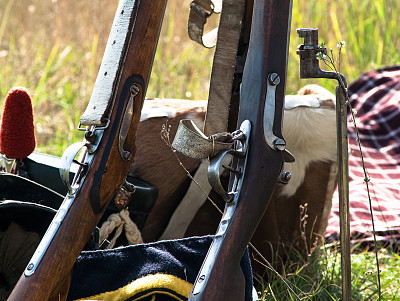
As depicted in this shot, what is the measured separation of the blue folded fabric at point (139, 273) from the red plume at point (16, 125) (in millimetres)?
365

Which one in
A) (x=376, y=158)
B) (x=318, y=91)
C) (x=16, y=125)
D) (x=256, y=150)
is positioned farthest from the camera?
(x=376, y=158)

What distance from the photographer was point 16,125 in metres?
1.53

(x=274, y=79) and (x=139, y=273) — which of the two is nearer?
(x=274, y=79)

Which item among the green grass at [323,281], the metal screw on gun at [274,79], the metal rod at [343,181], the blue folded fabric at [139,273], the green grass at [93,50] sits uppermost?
the green grass at [93,50]

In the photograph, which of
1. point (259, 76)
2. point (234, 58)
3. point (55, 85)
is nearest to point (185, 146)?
point (259, 76)

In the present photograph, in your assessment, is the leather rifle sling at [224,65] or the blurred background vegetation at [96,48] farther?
the blurred background vegetation at [96,48]

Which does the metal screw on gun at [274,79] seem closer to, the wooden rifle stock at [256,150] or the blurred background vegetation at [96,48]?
the wooden rifle stock at [256,150]

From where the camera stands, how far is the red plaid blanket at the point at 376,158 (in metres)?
2.45

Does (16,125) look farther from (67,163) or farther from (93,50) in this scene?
(93,50)

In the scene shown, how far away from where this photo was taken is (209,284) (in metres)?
1.10

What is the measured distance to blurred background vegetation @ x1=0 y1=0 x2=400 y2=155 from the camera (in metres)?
3.75

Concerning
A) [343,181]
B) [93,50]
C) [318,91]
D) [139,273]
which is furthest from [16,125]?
[93,50]

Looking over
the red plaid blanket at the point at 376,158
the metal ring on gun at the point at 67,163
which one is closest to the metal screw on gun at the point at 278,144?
the metal ring on gun at the point at 67,163

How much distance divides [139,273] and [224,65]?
595 millimetres
